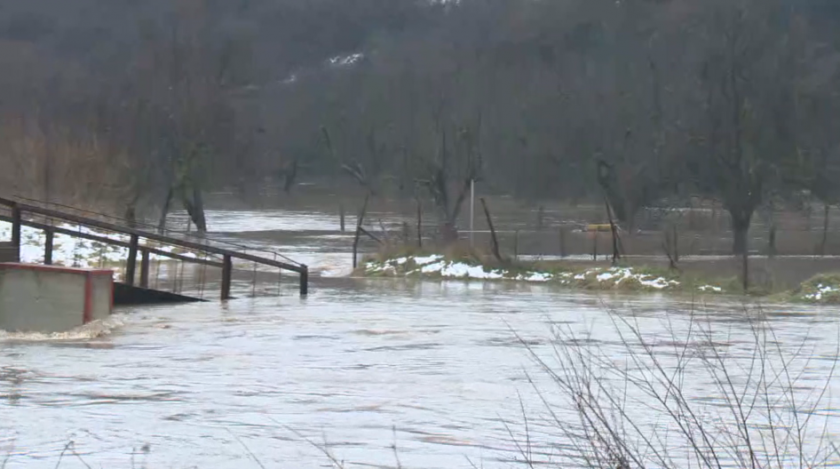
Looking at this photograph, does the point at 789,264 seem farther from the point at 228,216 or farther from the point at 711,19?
the point at 228,216

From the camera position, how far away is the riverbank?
137 ft

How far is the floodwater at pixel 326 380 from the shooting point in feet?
53.5

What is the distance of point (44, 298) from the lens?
2961 cm

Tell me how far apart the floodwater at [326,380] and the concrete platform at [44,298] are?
0.49 meters

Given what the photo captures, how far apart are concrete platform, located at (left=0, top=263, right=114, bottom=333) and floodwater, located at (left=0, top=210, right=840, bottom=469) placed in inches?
19.3

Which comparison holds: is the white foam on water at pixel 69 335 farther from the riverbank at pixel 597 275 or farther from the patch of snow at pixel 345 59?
the patch of snow at pixel 345 59

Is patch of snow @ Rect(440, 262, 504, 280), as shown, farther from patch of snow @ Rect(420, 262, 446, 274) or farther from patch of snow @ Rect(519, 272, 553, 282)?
patch of snow @ Rect(519, 272, 553, 282)

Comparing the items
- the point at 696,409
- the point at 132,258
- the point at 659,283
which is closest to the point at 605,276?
the point at 659,283

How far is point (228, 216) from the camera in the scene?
11131 cm

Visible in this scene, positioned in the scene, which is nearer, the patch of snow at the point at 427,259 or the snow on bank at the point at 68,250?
the patch of snow at the point at 427,259

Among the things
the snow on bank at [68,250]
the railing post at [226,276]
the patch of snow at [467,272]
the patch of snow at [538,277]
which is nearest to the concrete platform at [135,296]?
the railing post at [226,276]

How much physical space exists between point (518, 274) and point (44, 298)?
2175 centimetres

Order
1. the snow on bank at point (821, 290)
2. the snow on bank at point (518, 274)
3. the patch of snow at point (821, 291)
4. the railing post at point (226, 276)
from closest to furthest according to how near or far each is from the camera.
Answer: the railing post at point (226, 276) → the snow on bank at point (821, 290) → the patch of snow at point (821, 291) → the snow on bank at point (518, 274)

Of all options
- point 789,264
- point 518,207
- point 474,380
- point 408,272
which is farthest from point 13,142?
point 474,380
